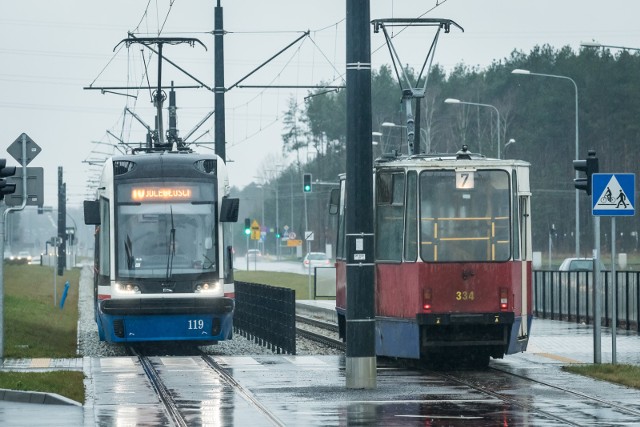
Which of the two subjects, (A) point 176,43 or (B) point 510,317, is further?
(A) point 176,43

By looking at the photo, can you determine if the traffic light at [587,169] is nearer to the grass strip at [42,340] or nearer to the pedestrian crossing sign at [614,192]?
the pedestrian crossing sign at [614,192]

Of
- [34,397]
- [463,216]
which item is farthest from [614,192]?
[34,397]

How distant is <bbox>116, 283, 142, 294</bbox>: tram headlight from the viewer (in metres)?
24.2

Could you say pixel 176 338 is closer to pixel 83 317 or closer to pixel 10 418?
pixel 10 418

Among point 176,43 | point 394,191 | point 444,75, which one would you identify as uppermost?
point 444,75

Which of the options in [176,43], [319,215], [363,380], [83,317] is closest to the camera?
[363,380]

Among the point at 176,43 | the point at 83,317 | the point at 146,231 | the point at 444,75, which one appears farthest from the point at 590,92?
the point at 146,231

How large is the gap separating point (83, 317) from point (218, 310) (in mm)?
16934

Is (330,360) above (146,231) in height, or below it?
below

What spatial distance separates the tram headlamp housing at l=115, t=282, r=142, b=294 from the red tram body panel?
4893 millimetres

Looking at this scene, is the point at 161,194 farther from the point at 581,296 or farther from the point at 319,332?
the point at 581,296

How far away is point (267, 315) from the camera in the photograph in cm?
2695

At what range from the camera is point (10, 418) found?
1486 centimetres

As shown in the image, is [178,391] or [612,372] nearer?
[178,391]
